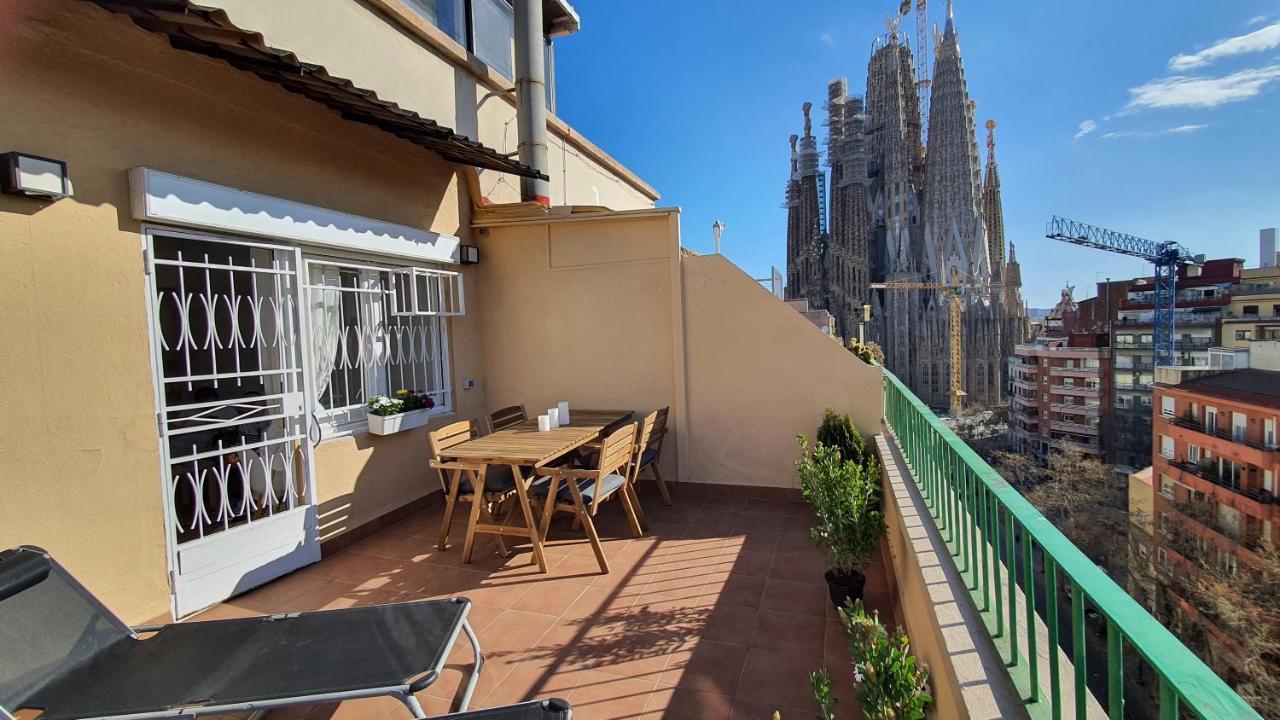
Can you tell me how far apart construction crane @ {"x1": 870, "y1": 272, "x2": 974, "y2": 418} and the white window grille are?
61932 mm

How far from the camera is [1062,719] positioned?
1149mm

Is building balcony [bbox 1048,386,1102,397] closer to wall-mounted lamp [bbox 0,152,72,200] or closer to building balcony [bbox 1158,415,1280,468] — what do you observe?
building balcony [bbox 1158,415,1280,468]

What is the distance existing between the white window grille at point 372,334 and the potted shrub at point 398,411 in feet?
0.34

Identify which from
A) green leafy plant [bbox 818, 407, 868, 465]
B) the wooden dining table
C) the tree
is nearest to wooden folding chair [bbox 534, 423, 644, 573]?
the wooden dining table

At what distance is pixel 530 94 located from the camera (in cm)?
→ 557

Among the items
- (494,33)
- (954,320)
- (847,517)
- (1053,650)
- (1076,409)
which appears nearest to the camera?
(1053,650)

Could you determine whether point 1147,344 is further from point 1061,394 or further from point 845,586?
point 845,586

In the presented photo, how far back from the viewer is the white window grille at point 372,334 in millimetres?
3898

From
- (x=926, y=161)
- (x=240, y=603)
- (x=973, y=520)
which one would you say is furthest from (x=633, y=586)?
(x=926, y=161)

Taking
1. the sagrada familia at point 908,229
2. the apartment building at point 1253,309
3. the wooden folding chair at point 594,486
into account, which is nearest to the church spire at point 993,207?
the sagrada familia at point 908,229

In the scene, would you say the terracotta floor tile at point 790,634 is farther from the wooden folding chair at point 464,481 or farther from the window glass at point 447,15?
the window glass at point 447,15

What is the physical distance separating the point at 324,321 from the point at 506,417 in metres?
1.63

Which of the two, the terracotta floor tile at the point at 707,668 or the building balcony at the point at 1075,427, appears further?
the building balcony at the point at 1075,427

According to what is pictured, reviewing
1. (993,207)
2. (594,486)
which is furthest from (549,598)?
(993,207)
